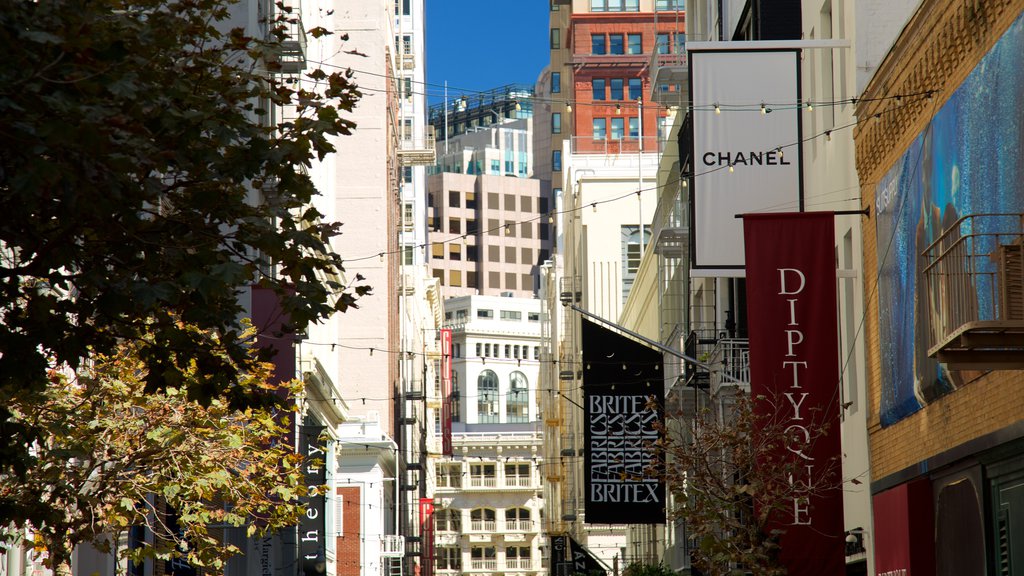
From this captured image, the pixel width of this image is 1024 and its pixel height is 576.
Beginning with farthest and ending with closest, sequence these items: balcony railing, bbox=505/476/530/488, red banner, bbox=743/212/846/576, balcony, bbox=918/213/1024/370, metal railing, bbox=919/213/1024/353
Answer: balcony railing, bbox=505/476/530/488 < red banner, bbox=743/212/846/576 < metal railing, bbox=919/213/1024/353 < balcony, bbox=918/213/1024/370

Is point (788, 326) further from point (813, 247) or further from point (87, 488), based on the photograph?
point (87, 488)

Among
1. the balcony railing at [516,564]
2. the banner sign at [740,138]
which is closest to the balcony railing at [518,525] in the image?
the balcony railing at [516,564]

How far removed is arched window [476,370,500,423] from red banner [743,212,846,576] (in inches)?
6913

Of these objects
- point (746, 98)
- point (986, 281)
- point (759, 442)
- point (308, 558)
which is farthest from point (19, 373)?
point (308, 558)

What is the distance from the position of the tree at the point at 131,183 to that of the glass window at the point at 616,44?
381 ft

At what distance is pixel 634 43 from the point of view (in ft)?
413

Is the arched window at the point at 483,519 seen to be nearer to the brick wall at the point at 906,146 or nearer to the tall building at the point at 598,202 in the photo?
the tall building at the point at 598,202

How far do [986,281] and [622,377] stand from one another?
22686 mm

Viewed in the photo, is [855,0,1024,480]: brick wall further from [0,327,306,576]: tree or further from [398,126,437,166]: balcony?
[398,126,437,166]: balcony

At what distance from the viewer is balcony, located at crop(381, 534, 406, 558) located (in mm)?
76938

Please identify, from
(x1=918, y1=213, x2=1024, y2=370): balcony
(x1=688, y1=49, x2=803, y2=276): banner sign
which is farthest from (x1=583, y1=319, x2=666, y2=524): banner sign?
(x1=918, y1=213, x2=1024, y2=370): balcony

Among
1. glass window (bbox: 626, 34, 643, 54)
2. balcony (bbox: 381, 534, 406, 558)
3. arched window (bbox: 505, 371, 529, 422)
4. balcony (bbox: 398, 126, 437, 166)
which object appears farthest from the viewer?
arched window (bbox: 505, 371, 529, 422)

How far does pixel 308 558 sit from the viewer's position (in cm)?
5216

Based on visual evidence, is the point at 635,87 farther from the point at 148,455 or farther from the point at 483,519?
the point at 148,455
